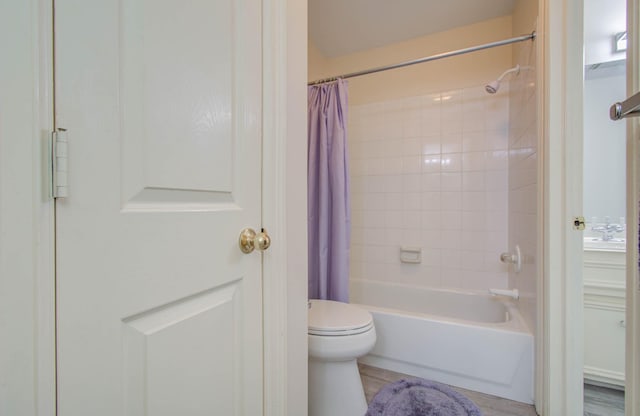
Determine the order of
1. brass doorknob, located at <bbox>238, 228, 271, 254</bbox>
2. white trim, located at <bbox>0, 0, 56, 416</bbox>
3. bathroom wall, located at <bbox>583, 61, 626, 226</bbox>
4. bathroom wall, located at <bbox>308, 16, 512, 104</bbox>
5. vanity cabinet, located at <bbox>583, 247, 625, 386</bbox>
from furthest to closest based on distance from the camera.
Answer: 1. bathroom wall, located at <bbox>308, 16, 512, 104</bbox>
2. bathroom wall, located at <bbox>583, 61, 626, 226</bbox>
3. vanity cabinet, located at <bbox>583, 247, 625, 386</bbox>
4. brass doorknob, located at <bbox>238, 228, 271, 254</bbox>
5. white trim, located at <bbox>0, 0, 56, 416</bbox>

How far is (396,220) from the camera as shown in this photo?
230 cm

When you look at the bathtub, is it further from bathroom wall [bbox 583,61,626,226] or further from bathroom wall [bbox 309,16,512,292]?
bathroom wall [bbox 583,61,626,226]

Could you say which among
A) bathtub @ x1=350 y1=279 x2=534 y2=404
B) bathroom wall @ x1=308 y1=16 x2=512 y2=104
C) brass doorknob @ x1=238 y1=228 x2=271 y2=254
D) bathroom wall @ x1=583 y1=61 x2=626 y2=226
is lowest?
bathtub @ x1=350 y1=279 x2=534 y2=404

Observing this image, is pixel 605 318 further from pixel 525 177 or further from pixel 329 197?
pixel 329 197

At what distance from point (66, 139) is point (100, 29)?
0.58 feet

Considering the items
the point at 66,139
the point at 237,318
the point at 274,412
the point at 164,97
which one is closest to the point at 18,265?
the point at 66,139

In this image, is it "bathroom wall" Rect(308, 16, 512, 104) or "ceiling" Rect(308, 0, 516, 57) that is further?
"bathroom wall" Rect(308, 16, 512, 104)

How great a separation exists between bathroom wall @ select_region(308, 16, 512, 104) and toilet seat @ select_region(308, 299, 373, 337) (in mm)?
1795

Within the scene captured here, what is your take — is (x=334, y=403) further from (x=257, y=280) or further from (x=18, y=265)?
(x=18, y=265)

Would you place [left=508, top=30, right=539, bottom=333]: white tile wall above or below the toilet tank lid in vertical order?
above

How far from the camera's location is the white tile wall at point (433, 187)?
6.56 feet

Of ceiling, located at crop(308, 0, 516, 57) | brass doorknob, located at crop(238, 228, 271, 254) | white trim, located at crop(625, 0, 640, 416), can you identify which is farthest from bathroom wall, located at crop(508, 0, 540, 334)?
brass doorknob, located at crop(238, 228, 271, 254)

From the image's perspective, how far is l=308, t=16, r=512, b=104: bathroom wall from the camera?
1998 mm

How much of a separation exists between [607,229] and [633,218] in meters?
1.73
